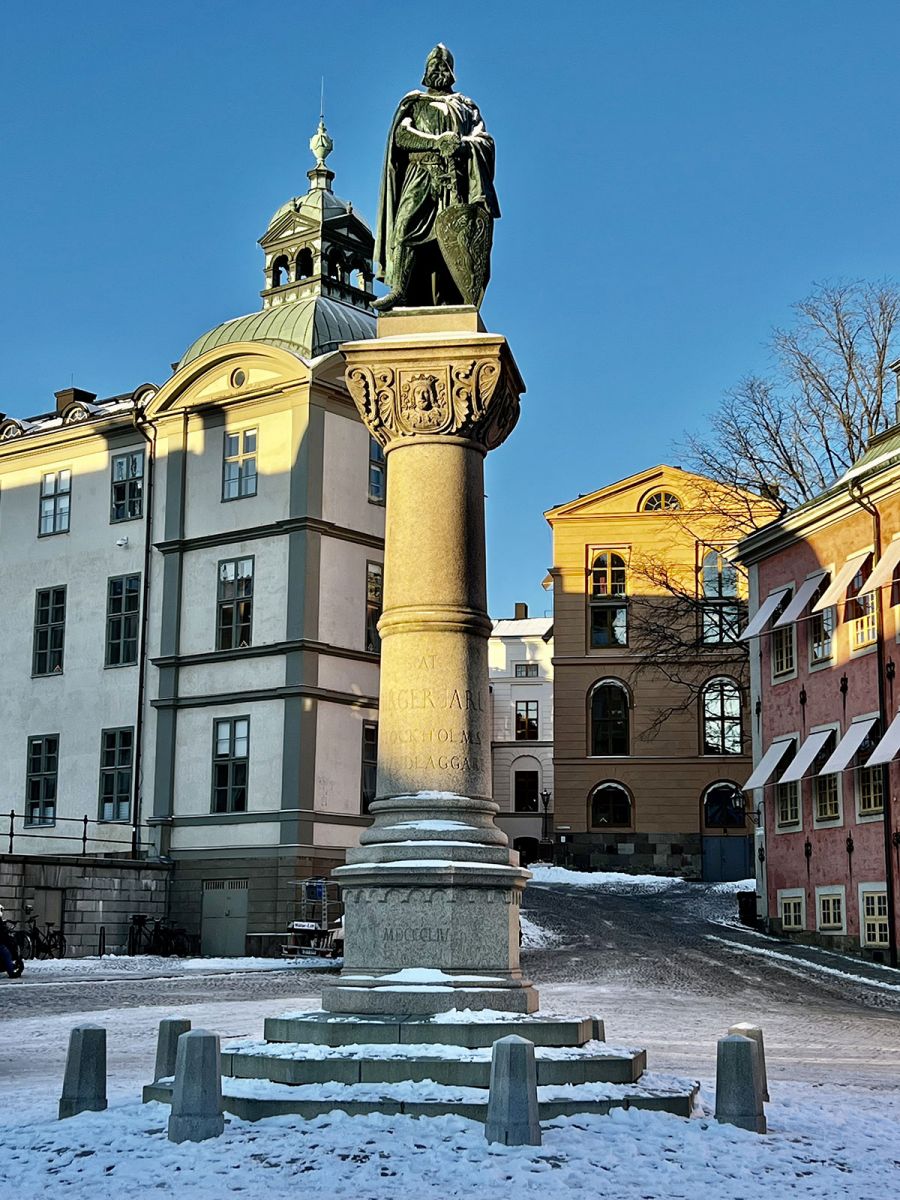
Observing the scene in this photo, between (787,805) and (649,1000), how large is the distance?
557 inches

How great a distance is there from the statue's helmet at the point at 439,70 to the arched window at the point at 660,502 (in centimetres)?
4846

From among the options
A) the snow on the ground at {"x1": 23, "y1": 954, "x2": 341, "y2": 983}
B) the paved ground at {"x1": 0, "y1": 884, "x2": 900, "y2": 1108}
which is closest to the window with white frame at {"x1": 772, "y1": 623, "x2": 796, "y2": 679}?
the paved ground at {"x1": 0, "y1": 884, "x2": 900, "y2": 1108}

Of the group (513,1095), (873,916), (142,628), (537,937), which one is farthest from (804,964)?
(513,1095)

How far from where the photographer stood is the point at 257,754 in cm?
3628

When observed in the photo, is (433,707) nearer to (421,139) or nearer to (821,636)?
(421,139)

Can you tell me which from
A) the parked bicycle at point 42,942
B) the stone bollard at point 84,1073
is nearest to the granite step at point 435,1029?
the stone bollard at point 84,1073

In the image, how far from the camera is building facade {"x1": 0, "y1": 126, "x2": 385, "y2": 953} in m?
36.1

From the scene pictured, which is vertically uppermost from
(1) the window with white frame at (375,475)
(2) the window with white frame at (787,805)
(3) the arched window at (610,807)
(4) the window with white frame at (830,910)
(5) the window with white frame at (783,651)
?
(1) the window with white frame at (375,475)

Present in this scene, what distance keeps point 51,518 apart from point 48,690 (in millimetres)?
4703

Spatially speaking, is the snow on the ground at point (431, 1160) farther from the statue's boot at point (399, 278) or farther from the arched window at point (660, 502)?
the arched window at point (660, 502)

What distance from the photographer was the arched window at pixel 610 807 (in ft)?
199

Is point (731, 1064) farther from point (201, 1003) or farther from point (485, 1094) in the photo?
point (201, 1003)

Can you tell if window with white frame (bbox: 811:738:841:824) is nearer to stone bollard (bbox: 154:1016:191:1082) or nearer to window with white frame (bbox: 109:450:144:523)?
window with white frame (bbox: 109:450:144:523)

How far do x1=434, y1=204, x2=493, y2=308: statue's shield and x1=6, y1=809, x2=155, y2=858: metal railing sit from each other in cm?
2546
